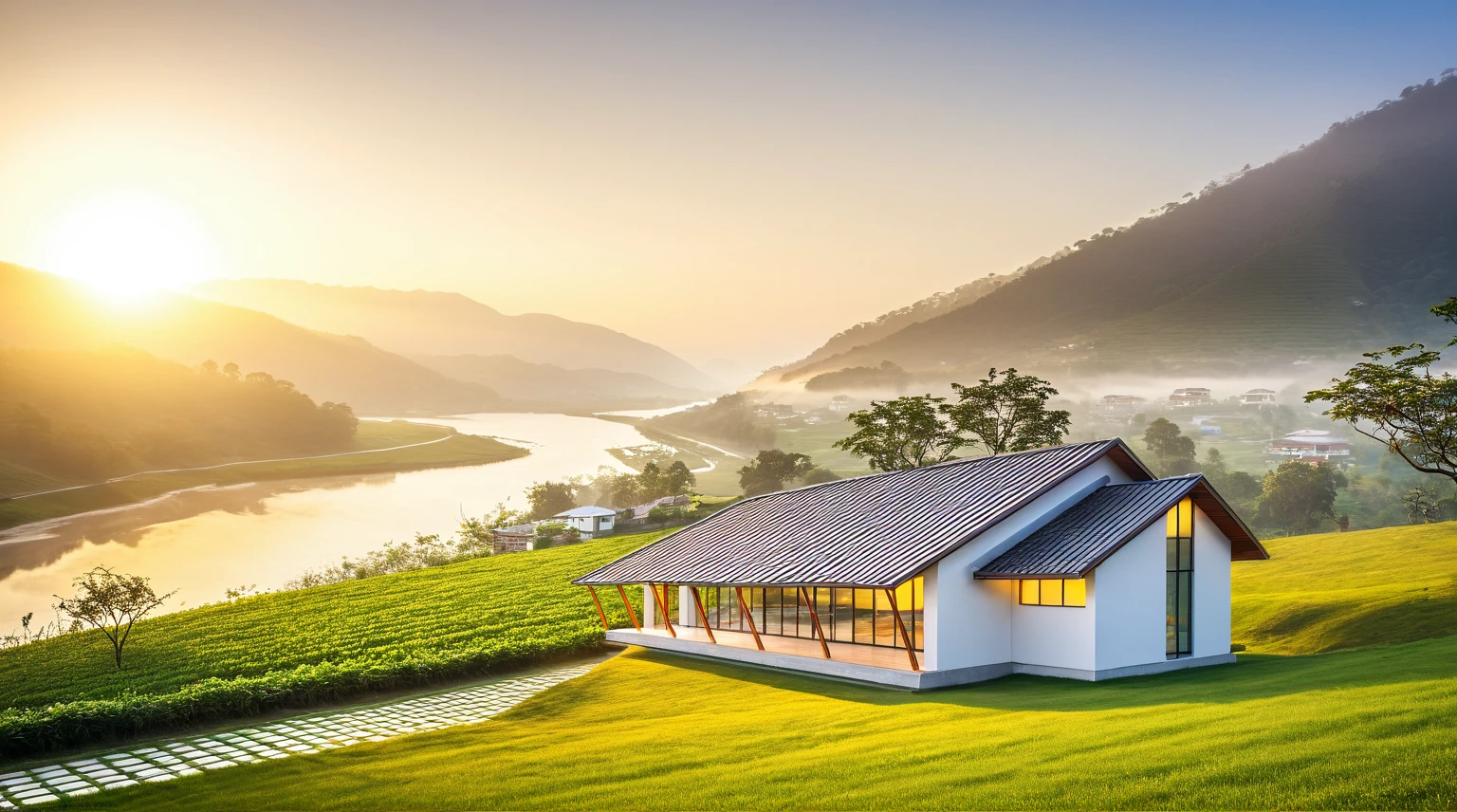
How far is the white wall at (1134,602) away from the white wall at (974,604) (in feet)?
6.79

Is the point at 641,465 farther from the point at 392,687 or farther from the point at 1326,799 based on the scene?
the point at 1326,799

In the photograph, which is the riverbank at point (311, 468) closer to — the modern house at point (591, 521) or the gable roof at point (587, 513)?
the gable roof at point (587, 513)

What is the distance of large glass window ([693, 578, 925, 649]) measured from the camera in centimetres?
2148

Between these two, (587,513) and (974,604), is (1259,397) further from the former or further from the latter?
(974,604)

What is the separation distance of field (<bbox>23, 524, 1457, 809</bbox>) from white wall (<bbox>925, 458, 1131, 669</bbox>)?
2.80 feet

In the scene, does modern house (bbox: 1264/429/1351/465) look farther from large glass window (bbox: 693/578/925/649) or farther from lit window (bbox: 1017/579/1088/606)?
lit window (bbox: 1017/579/1088/606)

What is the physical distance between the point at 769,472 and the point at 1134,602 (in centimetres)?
7364

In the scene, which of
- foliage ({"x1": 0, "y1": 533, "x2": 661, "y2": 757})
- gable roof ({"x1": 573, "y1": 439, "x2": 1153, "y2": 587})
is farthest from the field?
foliage ({"x1": 0, "y1": 533, "x2": 661, "y2": 757})

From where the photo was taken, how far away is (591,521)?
2621 inches

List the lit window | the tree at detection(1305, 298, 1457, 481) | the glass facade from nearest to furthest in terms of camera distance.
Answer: the lit window
the glass facade
the tree at detection(1305, 298, 1457, 481)

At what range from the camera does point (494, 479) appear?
4663 inches

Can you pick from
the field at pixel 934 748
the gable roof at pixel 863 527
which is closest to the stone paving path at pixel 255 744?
the field at pixel 934 748

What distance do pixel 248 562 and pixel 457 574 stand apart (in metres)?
30.9

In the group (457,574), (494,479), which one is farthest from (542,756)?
(494,479)
